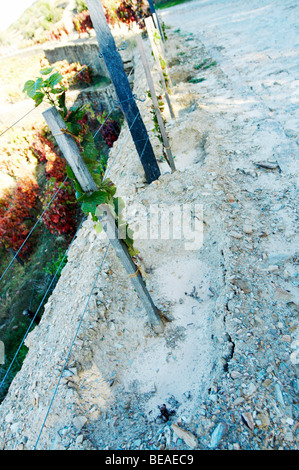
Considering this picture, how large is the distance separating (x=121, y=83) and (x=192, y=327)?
3.44 metres

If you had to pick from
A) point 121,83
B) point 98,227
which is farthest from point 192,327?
point 121,83

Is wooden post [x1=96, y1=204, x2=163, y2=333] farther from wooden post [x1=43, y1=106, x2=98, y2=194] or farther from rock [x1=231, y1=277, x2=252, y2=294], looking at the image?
rock [x1=231, y1=277, x2=252, y2=294]

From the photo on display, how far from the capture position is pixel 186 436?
7.27 feet

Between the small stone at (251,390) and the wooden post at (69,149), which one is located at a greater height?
the wooden post at (69,149)

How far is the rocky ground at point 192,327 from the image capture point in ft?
7.61

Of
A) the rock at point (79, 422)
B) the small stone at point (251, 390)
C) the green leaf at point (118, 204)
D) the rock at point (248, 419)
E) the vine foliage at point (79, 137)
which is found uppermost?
the vine foliage at point (79, 137)

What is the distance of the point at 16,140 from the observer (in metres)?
11.4

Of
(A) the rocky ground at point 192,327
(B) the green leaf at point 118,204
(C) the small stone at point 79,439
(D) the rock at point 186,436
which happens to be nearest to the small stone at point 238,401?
(A) the rocky ground at point 192,327

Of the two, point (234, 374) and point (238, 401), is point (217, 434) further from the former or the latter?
point (234, 374)

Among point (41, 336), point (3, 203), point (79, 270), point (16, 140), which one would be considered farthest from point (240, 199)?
point (16, 140)

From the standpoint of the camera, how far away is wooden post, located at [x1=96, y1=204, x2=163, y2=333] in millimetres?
2334

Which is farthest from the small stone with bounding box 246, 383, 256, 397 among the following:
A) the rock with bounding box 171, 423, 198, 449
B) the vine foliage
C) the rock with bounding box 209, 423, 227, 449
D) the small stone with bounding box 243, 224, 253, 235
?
the small stone with bounding box 243, 224, 253, 235

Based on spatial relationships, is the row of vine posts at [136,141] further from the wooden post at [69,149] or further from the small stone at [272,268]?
the small stone at [272,268]
